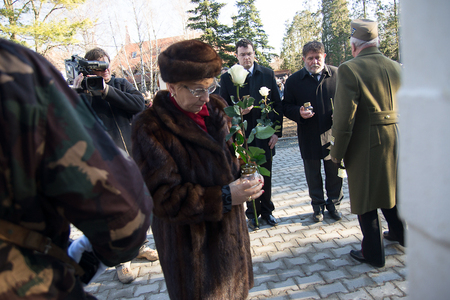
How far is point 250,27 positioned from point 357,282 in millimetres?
25039

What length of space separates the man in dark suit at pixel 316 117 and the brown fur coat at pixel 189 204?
2.22m

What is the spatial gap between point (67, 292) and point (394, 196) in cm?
264

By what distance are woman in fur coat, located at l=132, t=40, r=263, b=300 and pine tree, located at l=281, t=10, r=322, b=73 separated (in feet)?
114

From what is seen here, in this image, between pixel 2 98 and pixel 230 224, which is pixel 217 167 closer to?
pixel 230 224

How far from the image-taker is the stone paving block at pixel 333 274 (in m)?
2.71

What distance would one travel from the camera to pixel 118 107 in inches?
124

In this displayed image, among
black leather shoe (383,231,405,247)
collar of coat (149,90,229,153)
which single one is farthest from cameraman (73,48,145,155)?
black leather shoe (383,231,405,247)

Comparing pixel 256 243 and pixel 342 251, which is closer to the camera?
pixel 342 251

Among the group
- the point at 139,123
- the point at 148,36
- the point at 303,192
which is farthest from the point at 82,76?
the point at 148,36

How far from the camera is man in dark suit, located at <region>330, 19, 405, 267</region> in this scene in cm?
247

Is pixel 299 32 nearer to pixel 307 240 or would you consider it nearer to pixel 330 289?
pixel 307 240

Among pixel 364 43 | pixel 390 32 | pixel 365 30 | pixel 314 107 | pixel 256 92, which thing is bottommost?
pixel 314 107

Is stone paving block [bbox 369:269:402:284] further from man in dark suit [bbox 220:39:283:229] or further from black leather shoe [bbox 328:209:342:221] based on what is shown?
man in dark suit [bbox 220:39:283:229]

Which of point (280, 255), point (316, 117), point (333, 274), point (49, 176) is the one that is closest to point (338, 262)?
point (333, 274)
